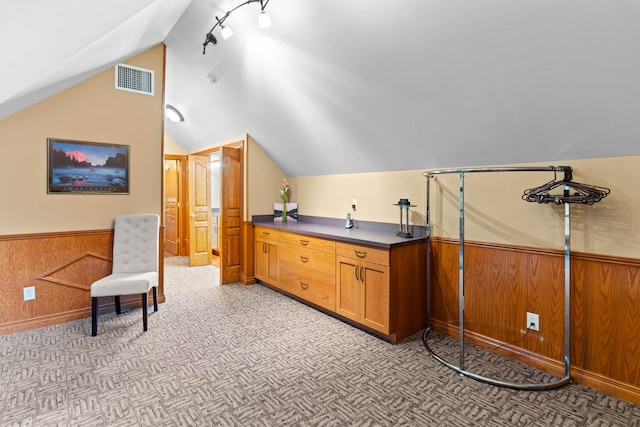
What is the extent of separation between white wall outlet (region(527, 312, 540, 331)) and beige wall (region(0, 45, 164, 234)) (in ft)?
12.9

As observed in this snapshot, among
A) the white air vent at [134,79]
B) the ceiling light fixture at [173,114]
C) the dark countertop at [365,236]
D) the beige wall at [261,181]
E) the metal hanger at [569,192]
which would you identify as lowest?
the dark countertop at [365,236]

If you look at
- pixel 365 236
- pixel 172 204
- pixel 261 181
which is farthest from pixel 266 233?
pixel 172 204

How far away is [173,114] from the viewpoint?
18.6ft

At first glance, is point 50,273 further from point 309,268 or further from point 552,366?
point 552,366

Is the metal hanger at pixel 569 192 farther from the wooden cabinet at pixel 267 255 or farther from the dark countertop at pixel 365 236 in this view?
the wooden cabinet at pixel 267 255

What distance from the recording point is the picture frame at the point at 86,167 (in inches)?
132

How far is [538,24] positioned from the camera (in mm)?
1825

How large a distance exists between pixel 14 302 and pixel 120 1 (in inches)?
118

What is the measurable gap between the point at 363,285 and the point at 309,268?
0.85 m

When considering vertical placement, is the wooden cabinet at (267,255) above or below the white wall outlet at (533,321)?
above

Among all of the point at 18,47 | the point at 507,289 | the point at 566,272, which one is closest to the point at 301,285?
the point at 507,289

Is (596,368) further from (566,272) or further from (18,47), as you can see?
(18,47)

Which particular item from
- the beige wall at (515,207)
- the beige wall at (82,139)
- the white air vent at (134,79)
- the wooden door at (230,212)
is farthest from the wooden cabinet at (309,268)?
the white air vent at (134,79)

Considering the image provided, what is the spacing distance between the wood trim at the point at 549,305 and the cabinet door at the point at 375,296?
0.61 metres
